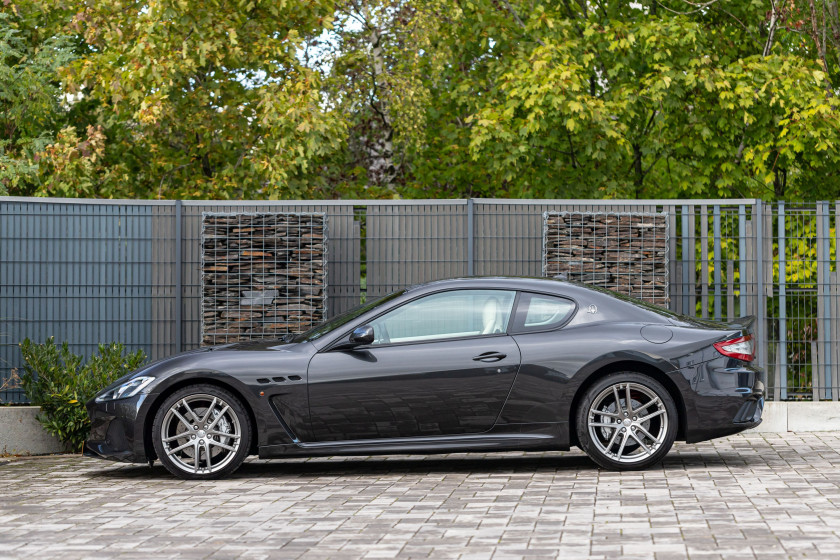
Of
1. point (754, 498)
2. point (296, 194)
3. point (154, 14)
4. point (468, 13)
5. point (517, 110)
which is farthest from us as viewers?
point (468, 13)

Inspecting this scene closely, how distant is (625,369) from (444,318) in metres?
1.40

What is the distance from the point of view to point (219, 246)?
12.1m

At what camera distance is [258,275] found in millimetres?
12023

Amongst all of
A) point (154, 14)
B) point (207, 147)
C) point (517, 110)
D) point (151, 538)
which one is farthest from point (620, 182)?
point (151, 538)

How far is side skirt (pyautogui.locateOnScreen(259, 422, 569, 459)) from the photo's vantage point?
336 inches

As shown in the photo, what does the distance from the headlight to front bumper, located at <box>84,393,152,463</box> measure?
0.12ft

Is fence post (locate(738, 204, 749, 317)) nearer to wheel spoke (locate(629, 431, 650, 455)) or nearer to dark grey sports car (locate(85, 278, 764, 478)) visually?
dark grey sports car (locate(85, 278, 764, 478))

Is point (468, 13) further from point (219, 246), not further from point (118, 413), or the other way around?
point (118, 413)

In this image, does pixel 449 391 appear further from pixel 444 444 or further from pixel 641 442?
pixel 641 442

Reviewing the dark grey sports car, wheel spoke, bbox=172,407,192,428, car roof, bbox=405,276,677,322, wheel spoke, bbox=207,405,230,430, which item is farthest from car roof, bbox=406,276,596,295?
wheel spoke, bbox=172,407,192,428

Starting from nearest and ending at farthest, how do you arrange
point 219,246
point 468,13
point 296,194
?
point 219,246, point 296,194, point 468,13

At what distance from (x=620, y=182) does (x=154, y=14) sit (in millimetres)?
8684

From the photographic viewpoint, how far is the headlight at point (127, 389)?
8711 mm

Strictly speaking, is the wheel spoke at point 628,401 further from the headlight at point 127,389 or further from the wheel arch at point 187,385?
the headlight at point 127,389
